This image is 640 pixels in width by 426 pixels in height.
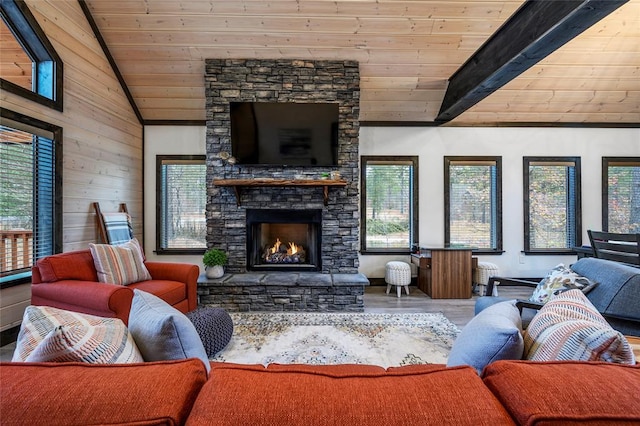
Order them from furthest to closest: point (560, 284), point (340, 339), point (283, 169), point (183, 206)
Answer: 1. point (183, 206)
2. point (283, 169)
3. point (340, 339)
4. point (560, 284)

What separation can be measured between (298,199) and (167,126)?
2574 mm

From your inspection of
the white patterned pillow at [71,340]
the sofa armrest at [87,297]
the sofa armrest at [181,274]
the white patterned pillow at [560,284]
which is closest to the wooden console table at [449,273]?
→ the white patterned pillow at [560,284]

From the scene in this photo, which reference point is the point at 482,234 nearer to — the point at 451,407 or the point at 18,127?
the point at 451,407

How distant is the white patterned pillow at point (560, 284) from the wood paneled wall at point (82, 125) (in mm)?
4584

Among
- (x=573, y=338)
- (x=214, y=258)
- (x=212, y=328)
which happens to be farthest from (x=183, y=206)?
(x=573, y=338)

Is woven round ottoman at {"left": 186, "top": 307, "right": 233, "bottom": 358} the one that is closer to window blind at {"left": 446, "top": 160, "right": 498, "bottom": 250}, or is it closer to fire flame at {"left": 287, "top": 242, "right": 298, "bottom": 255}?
fire flame at {"left": 287, "top": 242, "right": 298, "bottom": 255}

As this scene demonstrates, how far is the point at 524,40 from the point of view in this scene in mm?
2600

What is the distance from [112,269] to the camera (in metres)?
2.90

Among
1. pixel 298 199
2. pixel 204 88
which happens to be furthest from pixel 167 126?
pixel 298 199

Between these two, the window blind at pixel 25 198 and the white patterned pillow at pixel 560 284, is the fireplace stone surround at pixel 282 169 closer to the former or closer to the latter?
the window blind at pixel 25 198

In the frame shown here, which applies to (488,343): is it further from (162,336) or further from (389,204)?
(389,204)

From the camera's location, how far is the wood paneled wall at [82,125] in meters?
3.03

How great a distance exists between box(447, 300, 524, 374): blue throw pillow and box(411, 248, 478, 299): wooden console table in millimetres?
3247

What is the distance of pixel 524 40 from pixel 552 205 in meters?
3.58
